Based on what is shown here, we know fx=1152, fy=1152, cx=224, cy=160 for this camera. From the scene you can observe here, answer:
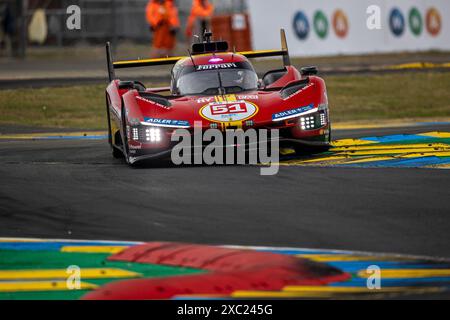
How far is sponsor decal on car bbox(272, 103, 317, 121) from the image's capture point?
12.2 meters

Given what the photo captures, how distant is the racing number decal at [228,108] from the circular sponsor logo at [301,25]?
16.4m

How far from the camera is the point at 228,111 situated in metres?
12.1

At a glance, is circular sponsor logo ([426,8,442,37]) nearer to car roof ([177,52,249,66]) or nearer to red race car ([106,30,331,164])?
car roof ([177,52,249,66])

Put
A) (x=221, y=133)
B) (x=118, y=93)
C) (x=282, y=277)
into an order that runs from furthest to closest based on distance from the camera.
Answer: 1. (x=118, y=93)
2. (x=221, y=133)
3. (x=282, y=277)

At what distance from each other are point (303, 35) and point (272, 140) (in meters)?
16.9

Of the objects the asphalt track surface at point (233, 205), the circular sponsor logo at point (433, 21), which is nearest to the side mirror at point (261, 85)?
the asphalt track surface at point (233, 205)

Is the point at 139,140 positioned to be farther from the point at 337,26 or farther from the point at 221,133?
the point at 337,26

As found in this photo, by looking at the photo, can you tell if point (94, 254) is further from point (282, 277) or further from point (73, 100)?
point (73, 100)

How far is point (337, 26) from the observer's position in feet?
95.5

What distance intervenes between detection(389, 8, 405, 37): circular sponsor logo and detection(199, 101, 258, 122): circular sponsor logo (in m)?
17.9

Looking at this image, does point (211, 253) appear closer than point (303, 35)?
Yes

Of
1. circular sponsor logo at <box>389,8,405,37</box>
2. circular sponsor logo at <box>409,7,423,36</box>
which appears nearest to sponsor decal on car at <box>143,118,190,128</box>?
circular sponsor logo at <box>389,8,405,37</box>

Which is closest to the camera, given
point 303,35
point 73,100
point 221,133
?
point 221,133
